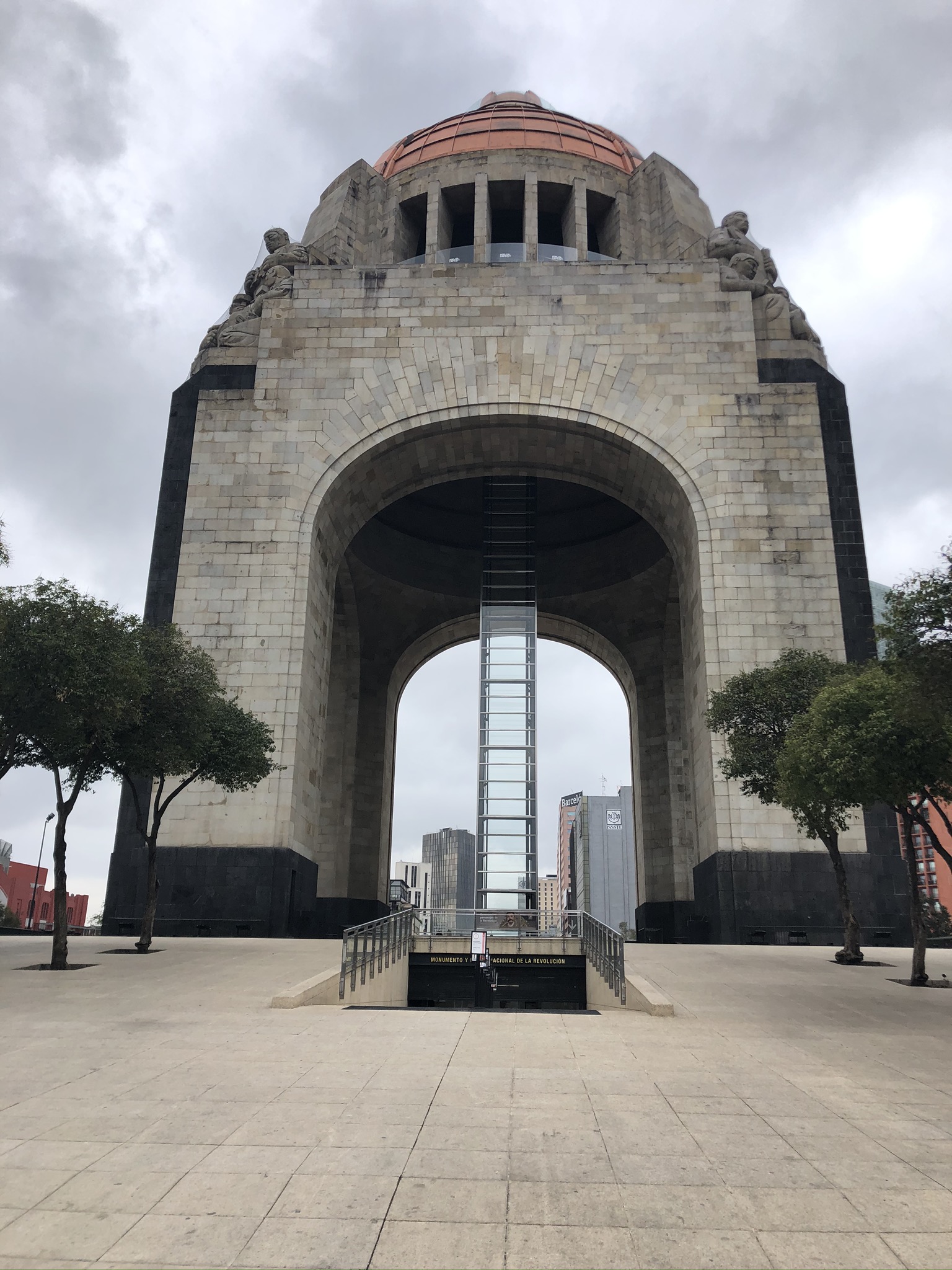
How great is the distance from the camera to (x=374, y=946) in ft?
43.5

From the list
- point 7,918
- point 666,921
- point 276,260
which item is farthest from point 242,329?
point 7,918

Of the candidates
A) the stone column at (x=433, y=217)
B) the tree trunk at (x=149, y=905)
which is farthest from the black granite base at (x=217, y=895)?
the stone column at (x=433, y=217)

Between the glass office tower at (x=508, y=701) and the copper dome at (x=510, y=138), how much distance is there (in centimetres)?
1193

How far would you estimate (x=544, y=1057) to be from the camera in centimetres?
712

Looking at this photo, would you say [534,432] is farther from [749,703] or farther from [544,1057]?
[544,1057]

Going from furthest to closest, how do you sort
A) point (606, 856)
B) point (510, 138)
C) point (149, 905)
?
point (606, 856) → point (510, 138) → point (149, 905)

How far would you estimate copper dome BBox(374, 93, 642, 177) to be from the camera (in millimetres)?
31547

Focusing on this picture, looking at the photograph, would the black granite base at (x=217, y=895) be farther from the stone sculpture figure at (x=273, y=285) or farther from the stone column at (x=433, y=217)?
the stone column at (x=433, y=217)

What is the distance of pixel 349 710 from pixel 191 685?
708 inches

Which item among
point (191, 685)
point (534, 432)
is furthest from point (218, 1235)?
point (534, 432)

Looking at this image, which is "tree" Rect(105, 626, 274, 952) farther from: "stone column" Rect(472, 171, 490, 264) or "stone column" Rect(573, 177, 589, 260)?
"stone column" Rect(573, 177, 589, 260)

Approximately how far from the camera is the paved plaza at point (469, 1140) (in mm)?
3602

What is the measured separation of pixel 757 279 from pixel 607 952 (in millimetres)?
20213

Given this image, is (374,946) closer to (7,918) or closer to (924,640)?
(924,640)
